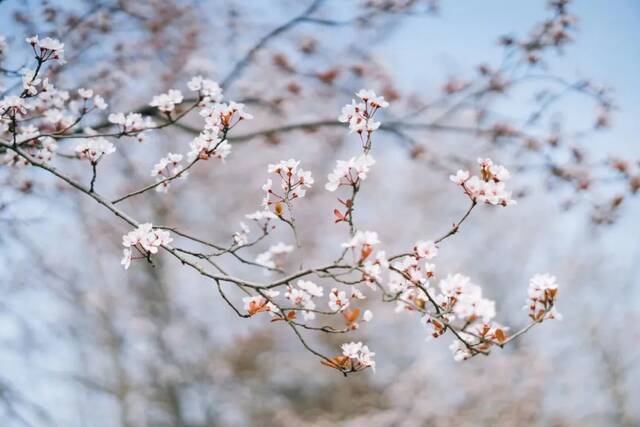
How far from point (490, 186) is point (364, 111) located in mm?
576

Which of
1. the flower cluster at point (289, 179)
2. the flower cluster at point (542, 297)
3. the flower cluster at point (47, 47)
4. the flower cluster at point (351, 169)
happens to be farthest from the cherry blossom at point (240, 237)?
the flower cluster at point (542, 297)

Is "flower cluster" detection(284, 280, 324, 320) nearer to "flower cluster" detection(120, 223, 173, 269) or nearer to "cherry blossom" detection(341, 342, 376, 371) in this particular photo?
"cherry blossom" detection(341, 342, 376, 371)

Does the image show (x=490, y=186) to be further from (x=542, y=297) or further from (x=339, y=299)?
(x=339, y=299)

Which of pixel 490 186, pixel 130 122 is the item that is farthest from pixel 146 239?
pixel 490 186

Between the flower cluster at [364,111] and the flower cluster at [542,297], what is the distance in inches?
35.2

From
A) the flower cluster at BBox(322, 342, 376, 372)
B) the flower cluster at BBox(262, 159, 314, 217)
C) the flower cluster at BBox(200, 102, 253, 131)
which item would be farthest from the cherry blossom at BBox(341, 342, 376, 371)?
the flower cluster at BBox(200, 102, 253, 131)

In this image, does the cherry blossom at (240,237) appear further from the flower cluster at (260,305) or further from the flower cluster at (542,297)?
the flower cluster at (542,297)

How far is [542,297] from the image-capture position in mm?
1832

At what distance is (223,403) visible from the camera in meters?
8.56

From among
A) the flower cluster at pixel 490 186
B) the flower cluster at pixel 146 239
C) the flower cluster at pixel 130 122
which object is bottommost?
the flower cluster at pixel 146 239

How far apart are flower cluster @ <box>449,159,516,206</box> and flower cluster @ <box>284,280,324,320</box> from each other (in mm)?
712

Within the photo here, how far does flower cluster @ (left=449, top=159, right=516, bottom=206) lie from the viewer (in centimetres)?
165

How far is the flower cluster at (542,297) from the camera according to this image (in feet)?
5.85

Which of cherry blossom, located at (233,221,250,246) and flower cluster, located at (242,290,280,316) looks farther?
cherry blossom, located at (233,221,250,246)
